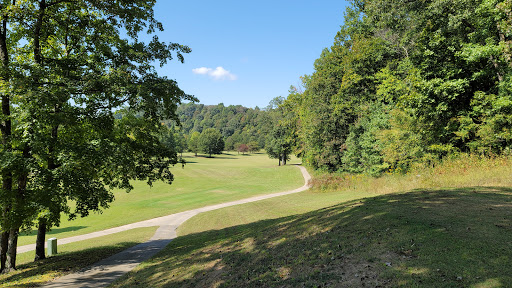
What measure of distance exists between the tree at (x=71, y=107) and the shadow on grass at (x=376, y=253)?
4483mm

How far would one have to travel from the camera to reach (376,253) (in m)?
5.54

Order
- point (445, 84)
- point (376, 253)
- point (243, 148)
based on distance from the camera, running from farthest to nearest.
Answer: point (243, 148)
point (445, 84)
point (376, 253)

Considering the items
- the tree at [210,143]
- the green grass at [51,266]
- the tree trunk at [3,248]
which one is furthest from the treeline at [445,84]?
the tree at [210,143]

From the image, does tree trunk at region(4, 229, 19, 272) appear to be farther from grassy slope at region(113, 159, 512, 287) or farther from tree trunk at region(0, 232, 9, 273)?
grassy slope at region(113, 159, 512, 287)

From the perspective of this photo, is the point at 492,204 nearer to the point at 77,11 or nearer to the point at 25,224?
the point at 25,224

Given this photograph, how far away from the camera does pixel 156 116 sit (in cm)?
1195

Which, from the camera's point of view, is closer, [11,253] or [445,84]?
[11,253]

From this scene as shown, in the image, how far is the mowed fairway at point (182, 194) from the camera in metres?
24.4

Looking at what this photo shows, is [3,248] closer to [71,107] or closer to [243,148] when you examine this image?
[71,107]

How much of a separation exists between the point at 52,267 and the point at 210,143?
100 meters

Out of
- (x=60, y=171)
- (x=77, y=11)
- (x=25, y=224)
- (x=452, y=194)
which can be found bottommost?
(x=25, y=224)

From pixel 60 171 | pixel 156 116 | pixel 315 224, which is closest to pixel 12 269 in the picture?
pixel 60 171

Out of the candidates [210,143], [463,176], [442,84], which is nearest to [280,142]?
[442,84]

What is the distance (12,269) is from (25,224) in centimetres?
264
